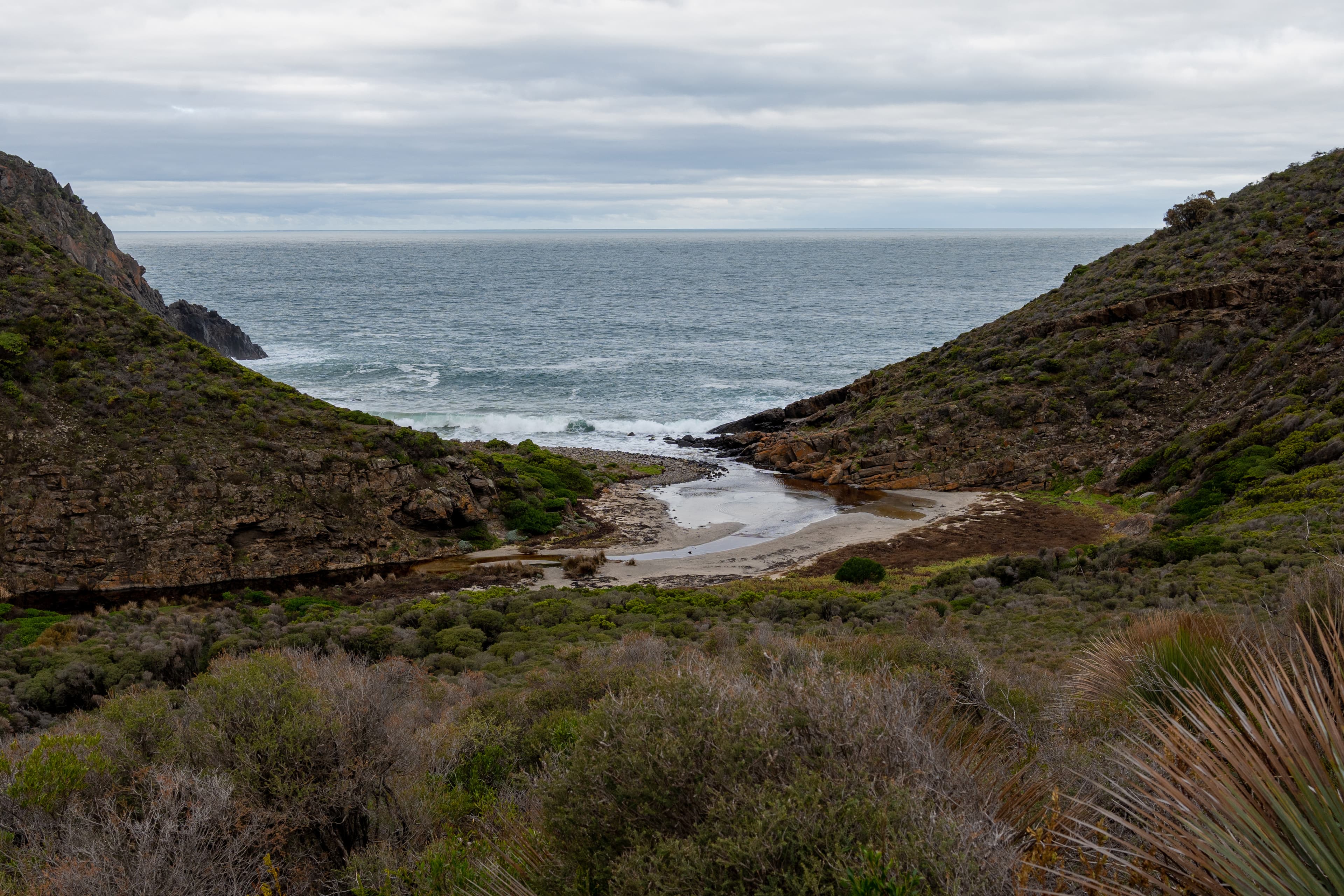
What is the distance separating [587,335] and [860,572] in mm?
62405

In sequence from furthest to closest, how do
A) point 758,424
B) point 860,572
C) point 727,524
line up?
point 758,424
point 727,524
point 860,572

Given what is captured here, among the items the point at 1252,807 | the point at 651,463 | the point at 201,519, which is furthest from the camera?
the point at 651,463

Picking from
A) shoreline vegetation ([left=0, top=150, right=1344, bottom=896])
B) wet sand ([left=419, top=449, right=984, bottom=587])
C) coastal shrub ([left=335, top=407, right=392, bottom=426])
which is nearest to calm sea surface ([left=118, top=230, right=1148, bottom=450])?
wet sand ([left=419, top=449, right=984, bottom=587])

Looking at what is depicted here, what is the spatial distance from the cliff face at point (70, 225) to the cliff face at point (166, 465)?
4.29 metres

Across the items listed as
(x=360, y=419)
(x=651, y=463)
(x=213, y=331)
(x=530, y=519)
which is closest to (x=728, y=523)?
(x=530, y=519)

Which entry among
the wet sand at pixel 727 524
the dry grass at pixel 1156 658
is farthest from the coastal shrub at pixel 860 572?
the dry grass at pixel 1156 658

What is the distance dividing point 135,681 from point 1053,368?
35.2 meters

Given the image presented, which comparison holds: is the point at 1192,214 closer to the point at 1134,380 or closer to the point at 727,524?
the point at 1134,380

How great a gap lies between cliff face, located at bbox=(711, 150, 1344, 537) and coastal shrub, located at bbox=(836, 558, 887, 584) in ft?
33.0

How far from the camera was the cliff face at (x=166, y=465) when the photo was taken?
878 inches

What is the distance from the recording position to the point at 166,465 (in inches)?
949

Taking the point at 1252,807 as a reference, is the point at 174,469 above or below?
below

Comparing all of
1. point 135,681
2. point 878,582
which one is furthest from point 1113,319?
point 135,681

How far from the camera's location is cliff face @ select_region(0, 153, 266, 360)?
3853 cm
